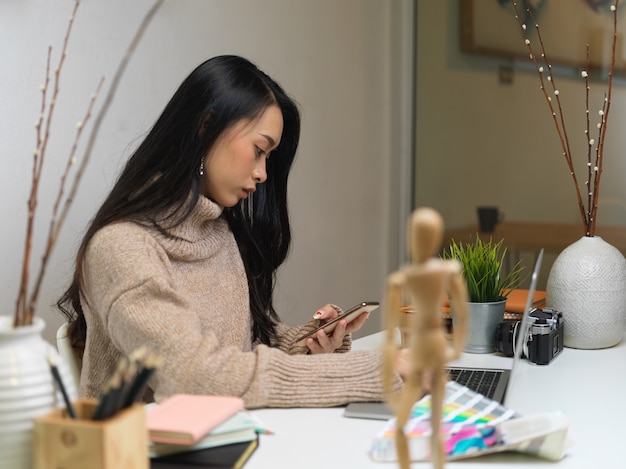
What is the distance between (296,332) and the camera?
1.86 m

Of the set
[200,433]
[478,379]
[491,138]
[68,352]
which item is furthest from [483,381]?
[491,138]

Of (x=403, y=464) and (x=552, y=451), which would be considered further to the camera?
(x=552, y=451)

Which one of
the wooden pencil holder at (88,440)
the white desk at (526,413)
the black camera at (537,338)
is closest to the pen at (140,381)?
the wooden pencil holder at (88,440)

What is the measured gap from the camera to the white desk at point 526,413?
1.10 m

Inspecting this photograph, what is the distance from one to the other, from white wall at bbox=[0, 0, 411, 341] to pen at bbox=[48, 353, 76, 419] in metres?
1.16

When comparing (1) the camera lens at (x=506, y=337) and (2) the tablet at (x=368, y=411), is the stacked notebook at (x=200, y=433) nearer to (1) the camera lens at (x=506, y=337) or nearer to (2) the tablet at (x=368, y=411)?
(2) the tablet at (x=368, y=411)

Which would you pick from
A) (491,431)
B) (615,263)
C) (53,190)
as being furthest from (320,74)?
(491,431)

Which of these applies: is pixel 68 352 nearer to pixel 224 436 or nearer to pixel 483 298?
pixel 224 436

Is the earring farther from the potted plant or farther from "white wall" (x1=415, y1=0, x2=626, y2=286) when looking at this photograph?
"white wall" (x1=415, y1=0, x2=626, y2=286)

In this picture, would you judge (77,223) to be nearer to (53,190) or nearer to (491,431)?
(53,190)

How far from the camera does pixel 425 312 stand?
0.71 metres

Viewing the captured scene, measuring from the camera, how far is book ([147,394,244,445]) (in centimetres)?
101


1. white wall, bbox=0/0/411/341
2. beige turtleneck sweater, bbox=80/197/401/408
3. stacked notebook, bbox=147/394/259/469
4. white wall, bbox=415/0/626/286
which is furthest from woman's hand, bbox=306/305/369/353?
white wall, bbox=415/0/626/286

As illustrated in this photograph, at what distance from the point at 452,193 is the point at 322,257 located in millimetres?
652
